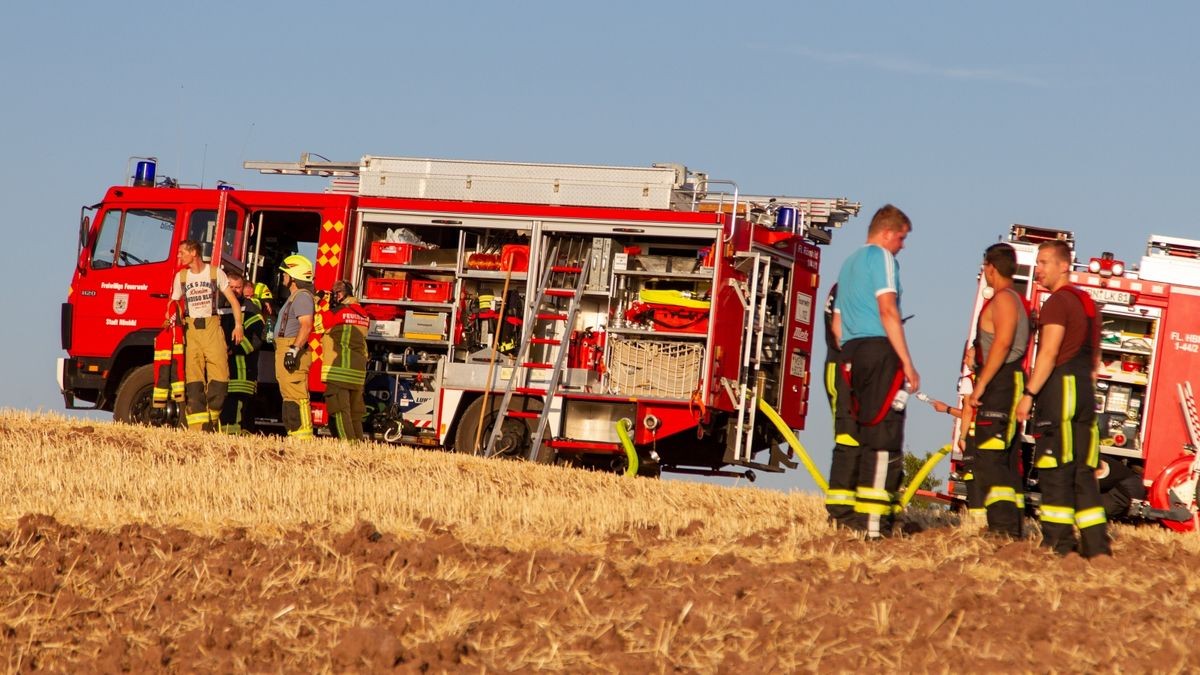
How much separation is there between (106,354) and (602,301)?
16.2 feet

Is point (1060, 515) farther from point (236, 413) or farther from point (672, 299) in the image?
point (236, 413)

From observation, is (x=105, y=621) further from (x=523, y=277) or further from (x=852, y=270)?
(x=523, y=277)

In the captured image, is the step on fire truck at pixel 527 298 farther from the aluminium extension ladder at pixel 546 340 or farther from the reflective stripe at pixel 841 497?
the reflective stripe at pixel 841 497

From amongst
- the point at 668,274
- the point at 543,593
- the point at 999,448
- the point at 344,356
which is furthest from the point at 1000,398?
the point at 344,356

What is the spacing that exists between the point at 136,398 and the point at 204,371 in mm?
1696

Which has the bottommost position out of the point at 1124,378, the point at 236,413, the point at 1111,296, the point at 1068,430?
the point at 236,413

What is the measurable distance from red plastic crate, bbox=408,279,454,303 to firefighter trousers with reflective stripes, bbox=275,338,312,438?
126 cm

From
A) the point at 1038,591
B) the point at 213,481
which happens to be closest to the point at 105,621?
the point at 1038,591

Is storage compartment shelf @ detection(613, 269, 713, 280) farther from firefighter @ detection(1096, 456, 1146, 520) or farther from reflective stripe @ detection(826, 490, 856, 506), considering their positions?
reflective stripe @ detection(826, 490, 856, 506)

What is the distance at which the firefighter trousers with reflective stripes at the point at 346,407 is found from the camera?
1531 cm

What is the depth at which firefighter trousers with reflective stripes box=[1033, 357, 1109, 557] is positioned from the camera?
8.76 m

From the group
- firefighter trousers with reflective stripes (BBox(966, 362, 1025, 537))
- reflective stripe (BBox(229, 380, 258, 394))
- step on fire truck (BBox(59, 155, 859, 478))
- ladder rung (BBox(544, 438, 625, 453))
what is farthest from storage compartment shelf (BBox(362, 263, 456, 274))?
firefighter trousers with reflective stripes (BBox(966, 362, 1025, 537))

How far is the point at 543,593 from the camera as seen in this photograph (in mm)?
6891

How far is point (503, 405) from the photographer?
50.5 ft
